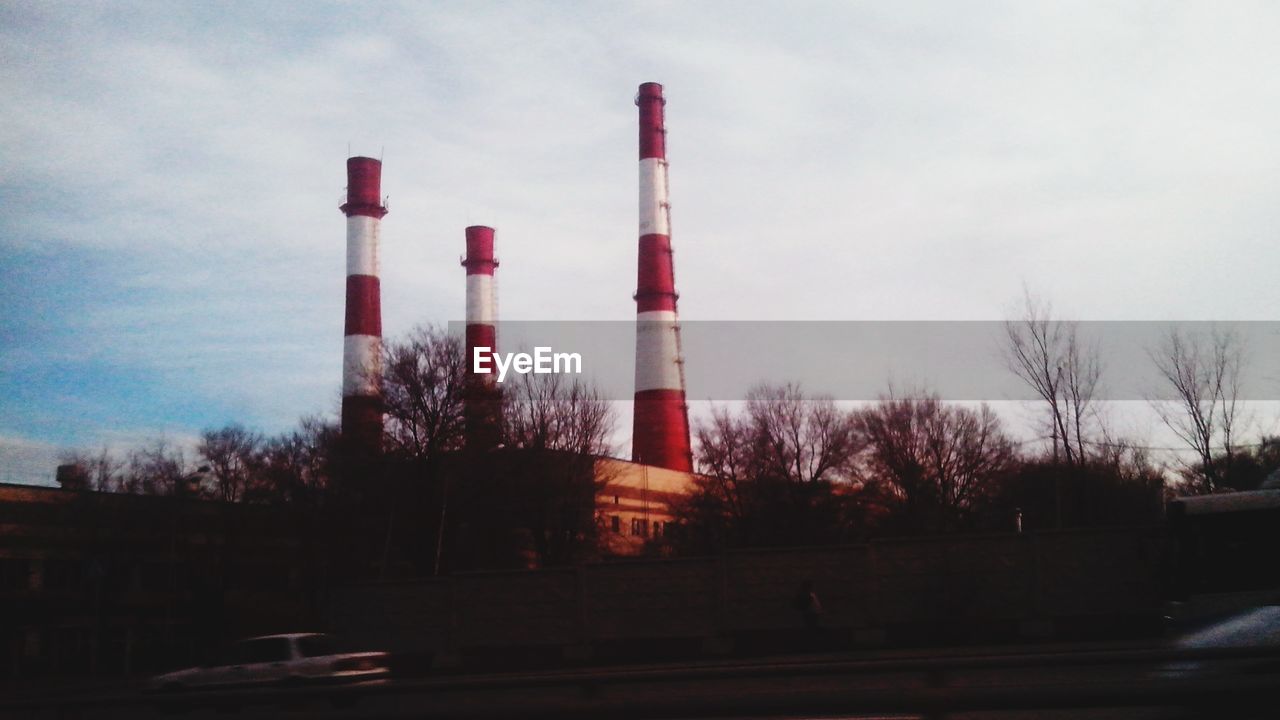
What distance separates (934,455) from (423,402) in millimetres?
24415

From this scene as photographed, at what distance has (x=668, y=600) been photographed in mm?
23906

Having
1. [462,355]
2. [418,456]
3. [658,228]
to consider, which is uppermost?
[658,228]

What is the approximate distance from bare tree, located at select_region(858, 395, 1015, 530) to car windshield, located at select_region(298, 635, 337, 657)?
114 ft

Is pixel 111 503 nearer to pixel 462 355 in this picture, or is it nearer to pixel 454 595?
pixel 462 355

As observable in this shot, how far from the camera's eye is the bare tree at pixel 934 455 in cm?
4944

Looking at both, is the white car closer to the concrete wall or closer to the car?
the concrete wall

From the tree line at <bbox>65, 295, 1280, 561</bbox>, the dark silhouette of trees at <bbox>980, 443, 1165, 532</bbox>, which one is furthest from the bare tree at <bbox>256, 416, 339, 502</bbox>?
the dark silhouette of trees at <bbox>980, 443, 1165, 532</bbox>

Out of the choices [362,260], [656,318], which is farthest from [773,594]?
[362,260]

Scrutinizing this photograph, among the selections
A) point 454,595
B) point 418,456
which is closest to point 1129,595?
point 454,595

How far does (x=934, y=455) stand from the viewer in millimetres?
51281

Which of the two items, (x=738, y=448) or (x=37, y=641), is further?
(x=738, y=448)

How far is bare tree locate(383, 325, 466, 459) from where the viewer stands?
39.1 m

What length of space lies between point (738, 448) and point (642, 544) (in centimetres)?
620

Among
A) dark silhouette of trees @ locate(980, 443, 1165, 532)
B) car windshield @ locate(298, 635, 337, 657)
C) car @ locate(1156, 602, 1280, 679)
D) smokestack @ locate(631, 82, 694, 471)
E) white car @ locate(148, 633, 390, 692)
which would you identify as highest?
smokestack @ locate(631, 82, 694, 471)
